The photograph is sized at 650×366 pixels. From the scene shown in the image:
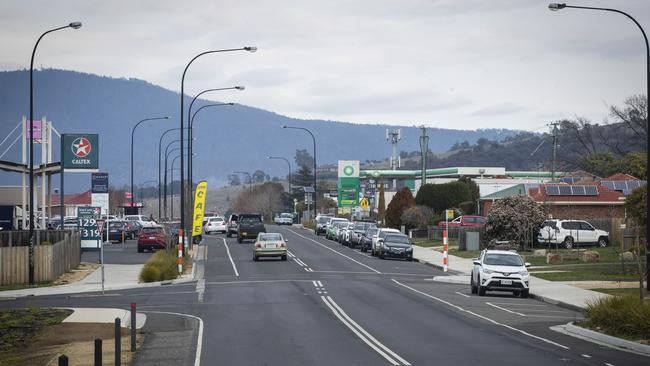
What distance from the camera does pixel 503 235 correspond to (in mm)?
58125

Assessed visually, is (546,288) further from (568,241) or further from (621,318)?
(568,241)

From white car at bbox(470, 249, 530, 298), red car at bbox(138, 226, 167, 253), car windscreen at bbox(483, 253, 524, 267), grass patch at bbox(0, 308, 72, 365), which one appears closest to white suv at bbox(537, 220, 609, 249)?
red car at bbox(138, 226, 167, 253)

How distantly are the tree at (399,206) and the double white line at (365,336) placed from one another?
2053 inches

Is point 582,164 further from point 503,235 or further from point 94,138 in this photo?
point 94,138

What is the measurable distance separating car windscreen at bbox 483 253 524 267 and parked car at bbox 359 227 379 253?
28692mm

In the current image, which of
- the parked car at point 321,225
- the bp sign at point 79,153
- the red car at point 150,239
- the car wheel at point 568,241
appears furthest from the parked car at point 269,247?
the parked car at point 321,225

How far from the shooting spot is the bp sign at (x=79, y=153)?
159 feet

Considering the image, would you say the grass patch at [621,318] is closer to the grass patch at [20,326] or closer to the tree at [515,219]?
the grass patch at [20,326]

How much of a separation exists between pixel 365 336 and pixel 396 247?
3562 cm

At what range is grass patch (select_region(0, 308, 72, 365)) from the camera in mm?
20334

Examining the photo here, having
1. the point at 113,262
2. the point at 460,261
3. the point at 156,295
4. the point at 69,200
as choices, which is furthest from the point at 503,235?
the point at 69,200

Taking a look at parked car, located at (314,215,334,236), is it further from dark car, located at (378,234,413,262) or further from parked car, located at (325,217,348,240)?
dark car, located at (378,234,413,262)

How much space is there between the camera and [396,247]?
186ft

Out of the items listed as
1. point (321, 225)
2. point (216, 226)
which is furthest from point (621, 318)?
point (216, 226)
